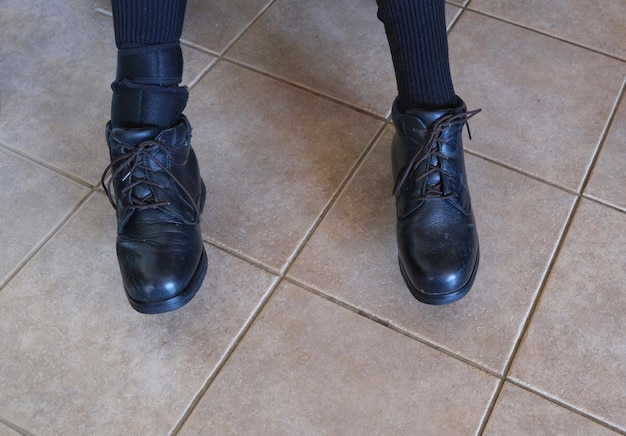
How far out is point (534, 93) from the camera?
1.13 meters

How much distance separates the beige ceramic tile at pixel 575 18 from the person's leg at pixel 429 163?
0.45 meters

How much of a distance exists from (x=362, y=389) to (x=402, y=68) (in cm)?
42

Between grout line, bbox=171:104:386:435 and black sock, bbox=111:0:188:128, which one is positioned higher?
black sock, bbox=111:0:188:128

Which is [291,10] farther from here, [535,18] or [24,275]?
[24,275]

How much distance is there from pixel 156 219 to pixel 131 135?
11cm

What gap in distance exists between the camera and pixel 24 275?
3.00 feet

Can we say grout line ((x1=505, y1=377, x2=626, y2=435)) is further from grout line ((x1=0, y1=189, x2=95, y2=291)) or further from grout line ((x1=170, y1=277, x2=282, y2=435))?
grout line ((x1=0, y1=189, x2=95, y2=291))

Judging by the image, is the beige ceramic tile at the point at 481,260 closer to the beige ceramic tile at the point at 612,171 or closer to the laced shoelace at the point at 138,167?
the beige ceramic tile at the point at 612,171

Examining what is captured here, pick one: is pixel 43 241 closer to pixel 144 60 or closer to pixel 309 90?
pixel 144 60

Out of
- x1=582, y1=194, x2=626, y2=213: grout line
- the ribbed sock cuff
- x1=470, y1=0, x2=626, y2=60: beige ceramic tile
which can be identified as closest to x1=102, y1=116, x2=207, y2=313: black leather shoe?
the ribbed sock cuff

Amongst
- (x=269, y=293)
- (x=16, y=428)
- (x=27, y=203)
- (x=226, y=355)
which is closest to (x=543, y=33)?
(x=269, y=293)

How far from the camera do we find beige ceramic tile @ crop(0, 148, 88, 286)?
0.95m

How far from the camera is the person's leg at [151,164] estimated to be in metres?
0.83

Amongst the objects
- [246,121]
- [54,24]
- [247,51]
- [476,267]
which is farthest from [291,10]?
[476,267]
